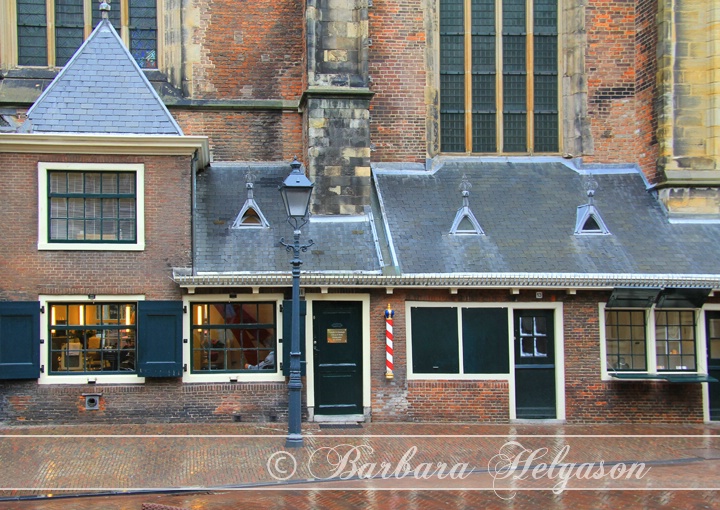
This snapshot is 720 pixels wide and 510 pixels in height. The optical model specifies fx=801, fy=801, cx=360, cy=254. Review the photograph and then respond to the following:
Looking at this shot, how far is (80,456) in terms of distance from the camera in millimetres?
11688

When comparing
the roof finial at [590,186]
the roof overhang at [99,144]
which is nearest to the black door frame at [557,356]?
the roof finial at [590,186]

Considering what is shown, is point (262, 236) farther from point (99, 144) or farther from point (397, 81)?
point (397, 81)

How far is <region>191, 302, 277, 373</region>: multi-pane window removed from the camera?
14930 millimetres

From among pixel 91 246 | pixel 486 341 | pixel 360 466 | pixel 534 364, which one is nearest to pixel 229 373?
pixel 91 246

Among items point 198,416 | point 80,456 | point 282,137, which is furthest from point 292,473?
point 282,137

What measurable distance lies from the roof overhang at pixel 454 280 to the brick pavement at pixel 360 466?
8.46 feet

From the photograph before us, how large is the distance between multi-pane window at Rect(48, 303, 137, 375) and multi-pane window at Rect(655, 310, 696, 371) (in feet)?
33.2

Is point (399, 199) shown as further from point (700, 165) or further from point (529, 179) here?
point (700, 165)

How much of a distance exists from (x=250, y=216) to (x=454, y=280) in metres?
A: 4.29

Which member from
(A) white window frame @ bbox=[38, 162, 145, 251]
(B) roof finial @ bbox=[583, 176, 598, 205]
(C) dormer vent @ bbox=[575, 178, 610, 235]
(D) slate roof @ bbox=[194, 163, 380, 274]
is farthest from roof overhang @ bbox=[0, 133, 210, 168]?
(B) roof finial @ bbox=[583, 176, 598, 205]

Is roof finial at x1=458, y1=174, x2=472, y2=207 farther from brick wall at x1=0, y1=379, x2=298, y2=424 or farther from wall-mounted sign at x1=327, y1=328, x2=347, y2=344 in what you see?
brick wall at x1=0, y1=379, x2=298, y2=424

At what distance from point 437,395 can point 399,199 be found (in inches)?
170

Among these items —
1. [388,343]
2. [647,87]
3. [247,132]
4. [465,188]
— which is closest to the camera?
[388,343]

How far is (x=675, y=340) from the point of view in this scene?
624 inches
